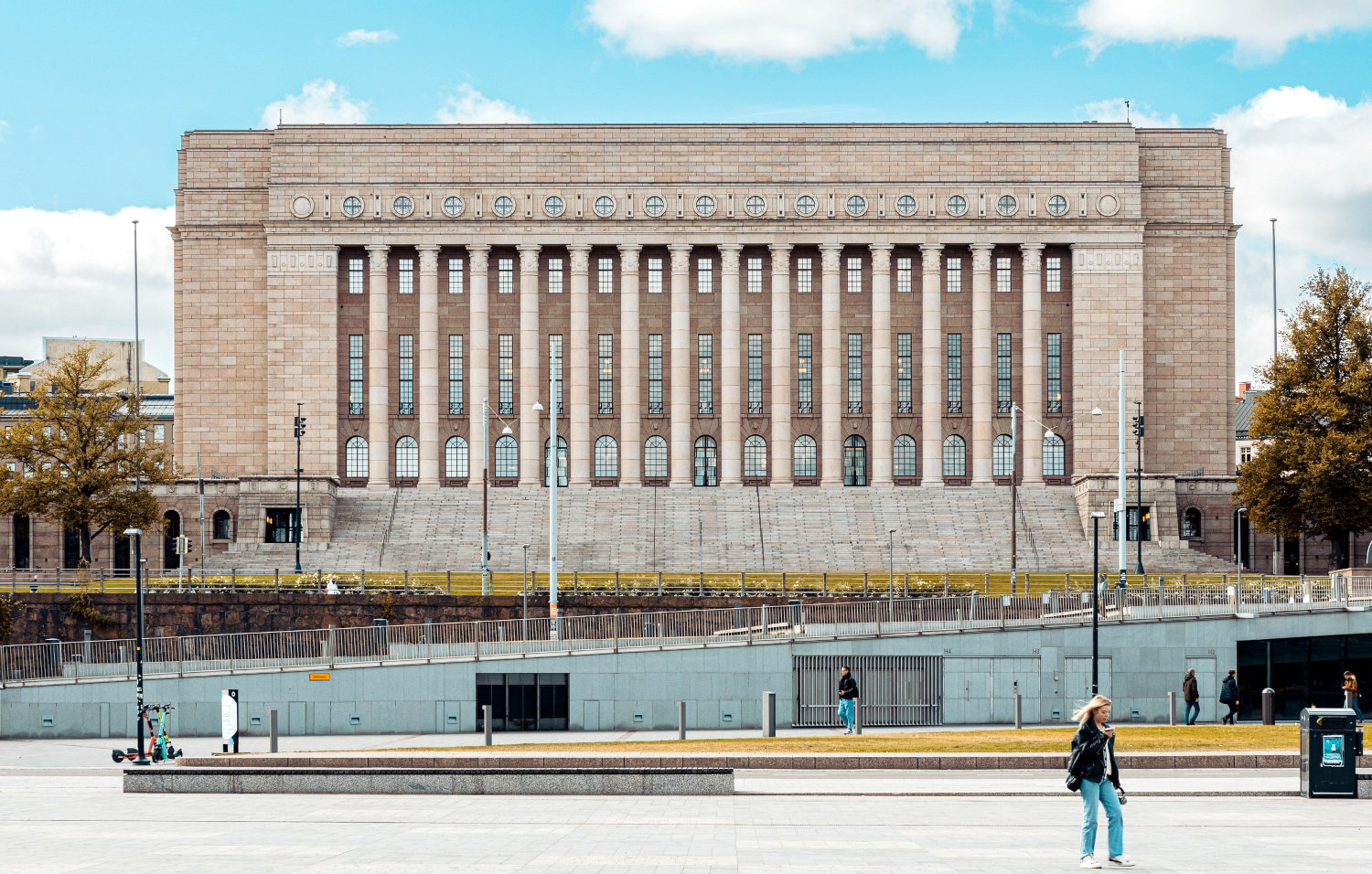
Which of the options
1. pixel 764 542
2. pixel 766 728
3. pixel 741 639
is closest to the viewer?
pixel 766 728

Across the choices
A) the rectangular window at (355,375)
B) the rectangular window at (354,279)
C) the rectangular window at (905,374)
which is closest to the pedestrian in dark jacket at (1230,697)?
the rectangular window at (905,374)

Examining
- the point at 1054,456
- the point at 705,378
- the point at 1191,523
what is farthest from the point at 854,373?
the point at 1191,523

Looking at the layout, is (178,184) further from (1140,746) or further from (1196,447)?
(1140,746)

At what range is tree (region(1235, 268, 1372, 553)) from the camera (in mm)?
80812

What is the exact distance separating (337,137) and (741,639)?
6067 centimetres

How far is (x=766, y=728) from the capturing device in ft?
144

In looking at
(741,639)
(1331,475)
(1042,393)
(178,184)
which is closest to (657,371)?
(1042,393)

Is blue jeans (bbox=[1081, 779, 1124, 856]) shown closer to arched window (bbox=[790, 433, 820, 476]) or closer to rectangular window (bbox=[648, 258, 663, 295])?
arched window (bbox=[790, 433, 820, 476])

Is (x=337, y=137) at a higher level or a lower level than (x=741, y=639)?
higher

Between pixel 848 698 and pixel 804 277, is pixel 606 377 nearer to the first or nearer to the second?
pixel 804 277

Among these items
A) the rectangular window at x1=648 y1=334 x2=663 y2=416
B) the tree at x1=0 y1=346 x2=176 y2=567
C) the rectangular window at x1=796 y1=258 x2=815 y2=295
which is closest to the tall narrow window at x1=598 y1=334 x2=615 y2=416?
the rectangular window at x1=648 y1=334 x2=663 y2=416

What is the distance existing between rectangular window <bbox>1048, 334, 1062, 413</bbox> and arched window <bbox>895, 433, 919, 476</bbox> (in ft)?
27.8

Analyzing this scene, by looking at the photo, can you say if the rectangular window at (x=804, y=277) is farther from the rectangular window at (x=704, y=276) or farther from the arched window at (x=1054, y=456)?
the arched window at (x=1054, y=456)

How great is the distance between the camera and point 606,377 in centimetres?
10425
